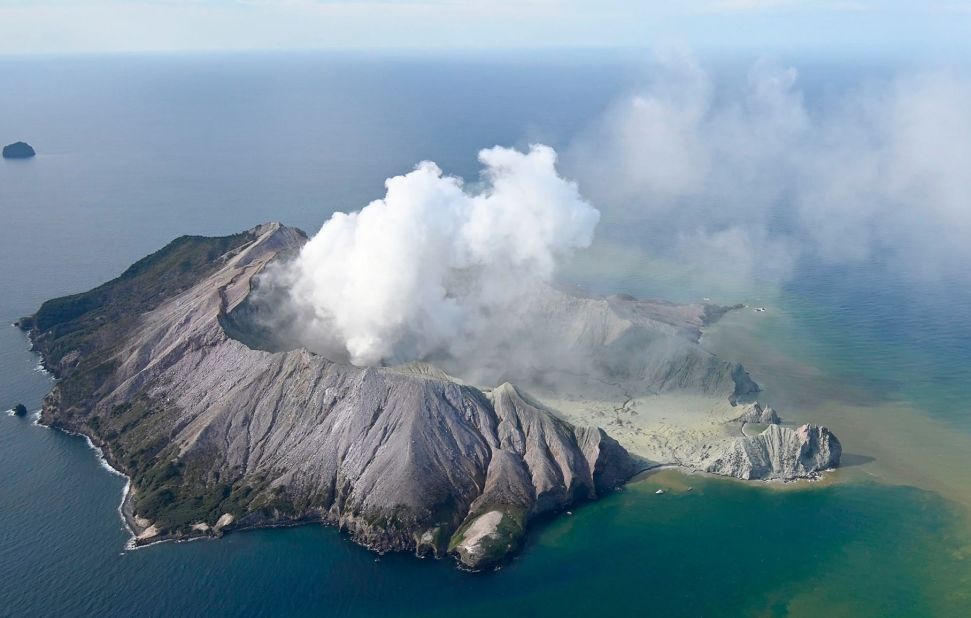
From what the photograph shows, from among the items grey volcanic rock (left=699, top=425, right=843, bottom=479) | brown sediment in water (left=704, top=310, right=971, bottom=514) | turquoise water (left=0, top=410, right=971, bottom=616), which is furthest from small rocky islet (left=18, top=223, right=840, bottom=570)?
brown sediment in water (left=704, top=310, right=971, bottom=514)

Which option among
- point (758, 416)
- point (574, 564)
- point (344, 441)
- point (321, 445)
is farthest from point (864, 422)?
point (321, 445)

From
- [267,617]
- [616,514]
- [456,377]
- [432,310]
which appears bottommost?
[267,617]

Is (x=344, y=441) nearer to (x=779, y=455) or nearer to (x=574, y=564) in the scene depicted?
(x=574, y=564)

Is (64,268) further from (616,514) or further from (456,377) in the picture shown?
(616,514)

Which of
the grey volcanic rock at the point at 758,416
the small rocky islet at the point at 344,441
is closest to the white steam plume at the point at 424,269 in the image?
the small rocky islet at the point at 344,441

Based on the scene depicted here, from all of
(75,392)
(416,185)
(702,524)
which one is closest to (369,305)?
(416,185)
